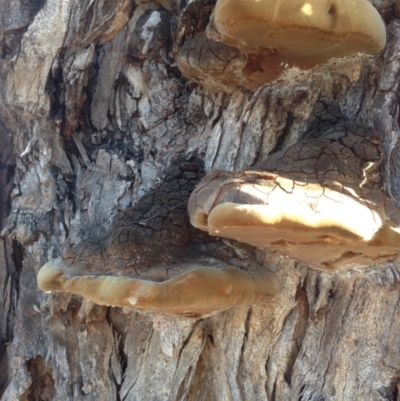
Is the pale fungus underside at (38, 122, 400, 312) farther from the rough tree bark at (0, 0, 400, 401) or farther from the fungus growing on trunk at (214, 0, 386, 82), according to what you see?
the fungus growing on trunk at (214, 0, 386, 82)

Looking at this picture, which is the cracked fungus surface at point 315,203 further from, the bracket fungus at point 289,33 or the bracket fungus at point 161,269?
the bracket fungus at point 289,33

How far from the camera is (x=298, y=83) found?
211 cm

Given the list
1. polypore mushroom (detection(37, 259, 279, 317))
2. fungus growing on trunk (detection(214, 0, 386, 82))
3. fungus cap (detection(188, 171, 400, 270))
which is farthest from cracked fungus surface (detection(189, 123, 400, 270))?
fungus growing on trunk (detection(214, 0, 386, 82))

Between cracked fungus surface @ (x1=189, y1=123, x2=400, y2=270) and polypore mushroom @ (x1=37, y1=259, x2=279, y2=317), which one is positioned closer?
cracked fungus surface @ (x1=189, y1=123, x2=400, y2=270)

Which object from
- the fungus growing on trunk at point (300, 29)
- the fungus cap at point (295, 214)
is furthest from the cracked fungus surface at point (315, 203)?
the fungus growing on trunk at point (300, 29)

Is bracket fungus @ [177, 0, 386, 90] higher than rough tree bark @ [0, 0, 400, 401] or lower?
higher

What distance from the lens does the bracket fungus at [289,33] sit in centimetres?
151

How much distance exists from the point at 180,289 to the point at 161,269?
0.15m

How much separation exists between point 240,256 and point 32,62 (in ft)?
5.53

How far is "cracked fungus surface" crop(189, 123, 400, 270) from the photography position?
132 centimetres

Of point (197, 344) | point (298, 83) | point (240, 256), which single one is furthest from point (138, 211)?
point (298, 83)

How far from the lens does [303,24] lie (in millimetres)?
1542

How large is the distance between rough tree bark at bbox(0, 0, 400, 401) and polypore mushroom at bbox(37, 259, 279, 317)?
0.73 feet

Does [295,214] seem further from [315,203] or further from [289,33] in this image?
[289,33]
